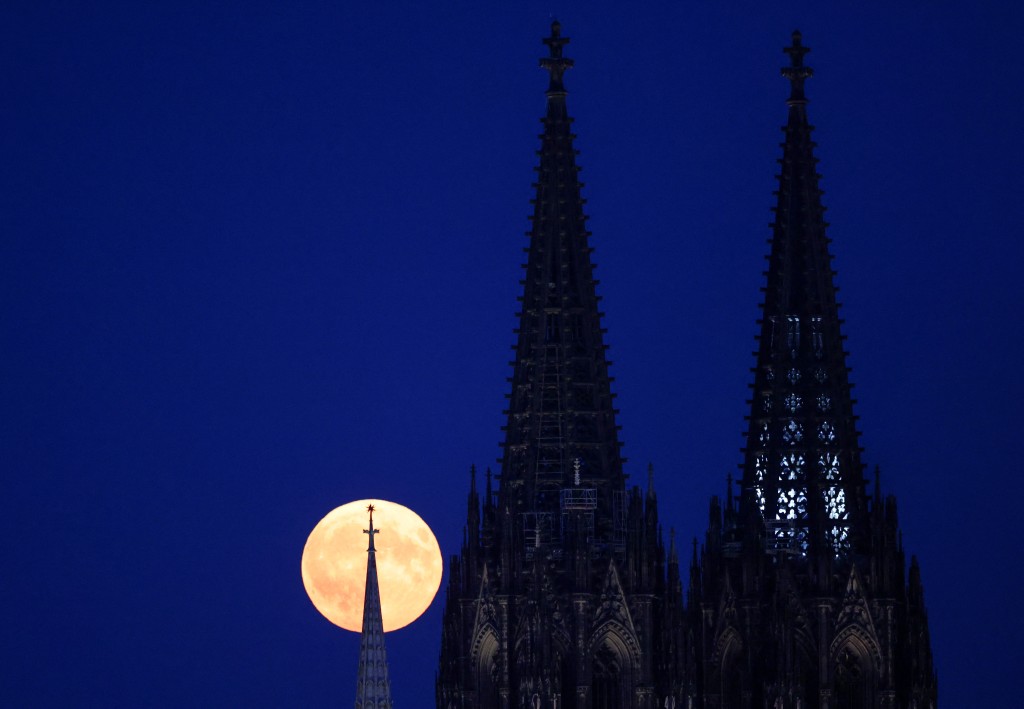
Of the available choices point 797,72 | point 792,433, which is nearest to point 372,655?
point 792,433

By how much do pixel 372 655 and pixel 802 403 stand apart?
16.8 metres

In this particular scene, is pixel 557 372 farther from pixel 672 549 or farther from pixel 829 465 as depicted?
pixel 829 465

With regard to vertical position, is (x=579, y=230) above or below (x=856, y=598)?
above

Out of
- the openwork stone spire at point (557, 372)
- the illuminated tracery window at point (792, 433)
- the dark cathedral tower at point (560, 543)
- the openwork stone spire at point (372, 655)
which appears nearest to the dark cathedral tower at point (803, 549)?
the illuminated tracery window at point (792, 433)

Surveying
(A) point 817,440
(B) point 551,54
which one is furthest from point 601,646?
(B) point 551,54

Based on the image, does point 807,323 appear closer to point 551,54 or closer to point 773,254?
point 773,254

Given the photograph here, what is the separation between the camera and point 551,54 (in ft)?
405

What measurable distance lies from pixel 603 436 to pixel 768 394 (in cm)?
515

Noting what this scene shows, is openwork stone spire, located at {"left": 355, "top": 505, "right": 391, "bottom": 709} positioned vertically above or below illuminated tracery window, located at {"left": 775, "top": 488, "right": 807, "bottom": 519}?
below

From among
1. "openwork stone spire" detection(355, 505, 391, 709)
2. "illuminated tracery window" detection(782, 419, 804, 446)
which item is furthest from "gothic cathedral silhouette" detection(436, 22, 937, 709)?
"openwork stone spire" detection(355, 505, 391, 709)

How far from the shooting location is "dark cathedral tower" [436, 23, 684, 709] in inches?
4624

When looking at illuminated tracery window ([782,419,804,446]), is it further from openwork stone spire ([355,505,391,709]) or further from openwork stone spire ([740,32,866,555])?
openwork stone spire ([355,505,391,709])

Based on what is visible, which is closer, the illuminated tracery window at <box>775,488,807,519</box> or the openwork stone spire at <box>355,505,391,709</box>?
the openwork stone spire at <box>355,505,391,709</box>

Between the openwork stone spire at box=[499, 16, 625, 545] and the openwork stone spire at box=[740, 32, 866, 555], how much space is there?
455 cm
